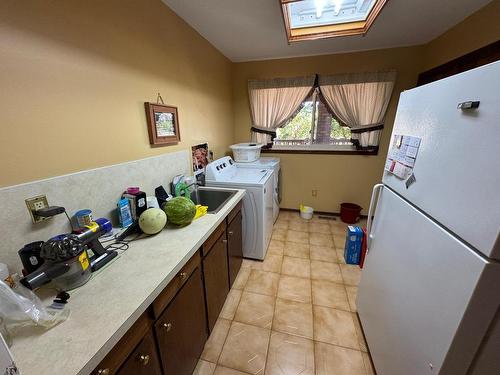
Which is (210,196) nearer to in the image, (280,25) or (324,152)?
(280,25)

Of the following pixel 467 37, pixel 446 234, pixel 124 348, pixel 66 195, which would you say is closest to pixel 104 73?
pixel 66 195

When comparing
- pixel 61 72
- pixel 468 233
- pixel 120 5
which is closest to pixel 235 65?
pixel 120 5

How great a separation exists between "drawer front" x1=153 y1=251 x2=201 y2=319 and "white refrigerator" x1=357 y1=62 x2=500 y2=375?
1.07 m

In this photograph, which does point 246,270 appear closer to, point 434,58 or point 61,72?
point 61,72

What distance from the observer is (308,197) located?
139 inches

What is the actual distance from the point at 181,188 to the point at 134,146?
502mm

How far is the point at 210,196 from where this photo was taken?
6.65 ft

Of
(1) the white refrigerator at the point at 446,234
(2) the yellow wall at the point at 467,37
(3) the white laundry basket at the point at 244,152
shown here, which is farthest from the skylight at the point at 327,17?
(3) the white laundry basket at the point at 244,152

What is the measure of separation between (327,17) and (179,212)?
218 centimetres

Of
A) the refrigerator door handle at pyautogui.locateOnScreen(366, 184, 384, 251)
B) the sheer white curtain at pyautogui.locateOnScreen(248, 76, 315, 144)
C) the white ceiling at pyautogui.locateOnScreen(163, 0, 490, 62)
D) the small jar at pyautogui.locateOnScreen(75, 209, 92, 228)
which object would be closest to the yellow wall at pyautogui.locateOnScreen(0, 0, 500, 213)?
the white ceiling at pyautogui.locateOnScreen(163, 0, 490, 62)

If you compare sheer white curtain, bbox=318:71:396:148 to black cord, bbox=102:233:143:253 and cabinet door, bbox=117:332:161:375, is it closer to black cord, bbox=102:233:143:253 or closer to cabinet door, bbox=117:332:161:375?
black cord, bbox=102:233:143:253

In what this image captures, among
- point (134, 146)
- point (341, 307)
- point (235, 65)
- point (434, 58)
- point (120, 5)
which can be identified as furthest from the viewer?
point (235, 65)

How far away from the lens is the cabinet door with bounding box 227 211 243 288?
5.74ft

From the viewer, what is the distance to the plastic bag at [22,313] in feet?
1.96
